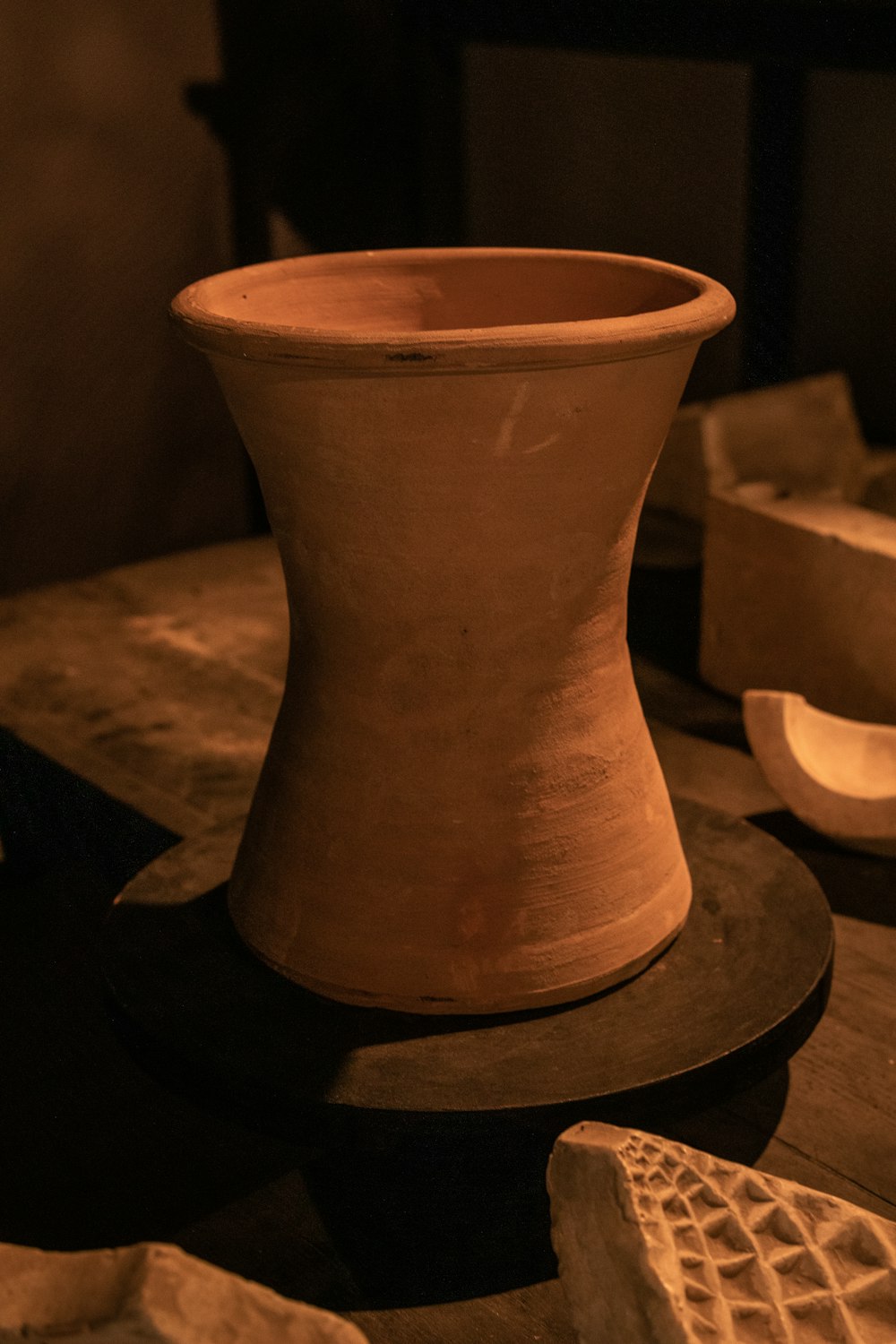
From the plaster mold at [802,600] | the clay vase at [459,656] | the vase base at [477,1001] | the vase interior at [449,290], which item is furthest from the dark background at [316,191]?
the vase base at [477,1001]

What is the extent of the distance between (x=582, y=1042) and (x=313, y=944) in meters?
0.23

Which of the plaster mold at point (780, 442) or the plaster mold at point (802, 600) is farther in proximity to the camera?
the plaster mold at point (780, 442)

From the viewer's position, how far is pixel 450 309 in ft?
A: 4.45

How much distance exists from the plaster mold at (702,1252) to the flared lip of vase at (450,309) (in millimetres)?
517

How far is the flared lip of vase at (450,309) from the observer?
0.95m

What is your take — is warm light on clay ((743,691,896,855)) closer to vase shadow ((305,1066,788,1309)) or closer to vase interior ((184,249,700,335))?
vase shadow ((305,1066,788,1309))

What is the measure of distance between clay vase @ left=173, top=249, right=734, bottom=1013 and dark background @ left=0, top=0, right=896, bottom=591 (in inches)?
71.3

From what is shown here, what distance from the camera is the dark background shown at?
2.83 metres

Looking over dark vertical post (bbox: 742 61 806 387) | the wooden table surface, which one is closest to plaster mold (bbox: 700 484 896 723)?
the wooden table surface

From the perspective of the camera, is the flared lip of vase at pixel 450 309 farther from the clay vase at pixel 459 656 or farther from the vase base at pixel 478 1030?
the vase base at pixel 478 1030

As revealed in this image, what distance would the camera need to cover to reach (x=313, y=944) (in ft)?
3.75

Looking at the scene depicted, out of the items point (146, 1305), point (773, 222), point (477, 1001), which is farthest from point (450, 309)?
point (773, 222)

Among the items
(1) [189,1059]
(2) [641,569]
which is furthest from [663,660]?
(1) [189,1059]

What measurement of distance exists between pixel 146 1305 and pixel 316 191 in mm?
2656
